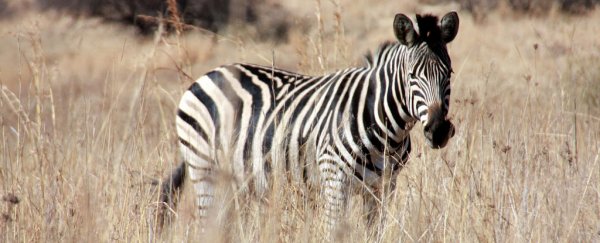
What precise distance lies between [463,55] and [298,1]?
3523 mm

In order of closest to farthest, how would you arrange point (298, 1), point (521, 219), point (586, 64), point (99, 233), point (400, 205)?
point (99, 233) → point (521, 219) → point (400, 205) → point (586, 64) → point (298, 1)

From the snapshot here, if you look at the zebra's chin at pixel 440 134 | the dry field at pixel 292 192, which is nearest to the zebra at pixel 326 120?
the zebra's chin at pixel 440 134

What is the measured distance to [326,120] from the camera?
471cm

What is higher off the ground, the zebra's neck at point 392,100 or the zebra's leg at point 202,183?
Answer: the zebra's neck at point 392,100

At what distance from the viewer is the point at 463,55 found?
14.3 metres

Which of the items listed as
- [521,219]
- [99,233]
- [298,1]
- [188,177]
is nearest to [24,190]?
[99,233]

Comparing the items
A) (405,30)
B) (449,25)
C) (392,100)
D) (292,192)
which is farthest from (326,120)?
(449,25)

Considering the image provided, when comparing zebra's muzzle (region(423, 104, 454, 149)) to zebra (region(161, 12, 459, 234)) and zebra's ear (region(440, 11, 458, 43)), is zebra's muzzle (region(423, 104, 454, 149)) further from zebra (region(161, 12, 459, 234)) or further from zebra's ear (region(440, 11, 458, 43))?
zebra's ear (region(440, 11, 458, 43))

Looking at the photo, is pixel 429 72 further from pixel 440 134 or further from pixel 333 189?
pixel 333 189

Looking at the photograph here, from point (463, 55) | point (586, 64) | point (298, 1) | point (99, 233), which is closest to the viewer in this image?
point (99, 233)

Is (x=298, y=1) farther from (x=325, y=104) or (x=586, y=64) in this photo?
(x=325, y=104)

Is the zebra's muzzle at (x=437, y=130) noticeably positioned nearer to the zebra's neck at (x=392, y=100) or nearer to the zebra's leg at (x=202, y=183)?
the zebra's neck at (x=392, y=100)

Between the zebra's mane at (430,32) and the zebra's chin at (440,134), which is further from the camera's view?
the zebra's mane at (430,32)

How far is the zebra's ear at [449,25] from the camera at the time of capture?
439 centimetres
